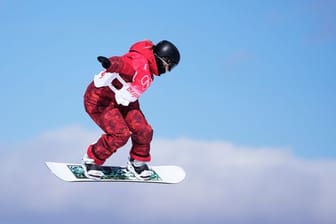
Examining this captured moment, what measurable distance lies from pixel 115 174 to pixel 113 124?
1261 millimetres

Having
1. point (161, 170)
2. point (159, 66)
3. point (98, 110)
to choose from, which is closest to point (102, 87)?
point (98, 110)

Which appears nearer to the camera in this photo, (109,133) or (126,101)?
(126,101)

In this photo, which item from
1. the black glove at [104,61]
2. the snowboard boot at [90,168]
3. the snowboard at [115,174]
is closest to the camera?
the black glove at [104,61]

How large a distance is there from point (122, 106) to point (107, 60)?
1993 millimetres

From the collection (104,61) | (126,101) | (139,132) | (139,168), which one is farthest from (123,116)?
(104,61)

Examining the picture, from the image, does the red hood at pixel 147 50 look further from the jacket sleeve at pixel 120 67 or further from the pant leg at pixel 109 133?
the pant leg at pixel 109 133

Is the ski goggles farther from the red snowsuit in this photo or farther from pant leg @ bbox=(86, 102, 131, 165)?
pant leg @ bbox=(86, 102, 131, 165)

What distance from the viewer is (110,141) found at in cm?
1192

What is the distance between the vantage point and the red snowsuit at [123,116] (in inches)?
443

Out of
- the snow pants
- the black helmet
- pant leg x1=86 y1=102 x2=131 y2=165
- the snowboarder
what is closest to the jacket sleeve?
the snowboarder

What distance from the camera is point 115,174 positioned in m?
12.7

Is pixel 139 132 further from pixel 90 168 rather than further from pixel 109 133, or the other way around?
pixel 90 168

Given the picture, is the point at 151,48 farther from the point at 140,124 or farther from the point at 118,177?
the point at 118,177

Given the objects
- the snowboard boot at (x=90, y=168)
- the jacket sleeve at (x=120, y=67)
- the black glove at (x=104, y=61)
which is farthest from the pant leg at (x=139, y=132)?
the black glove at (x=104, y=61)
